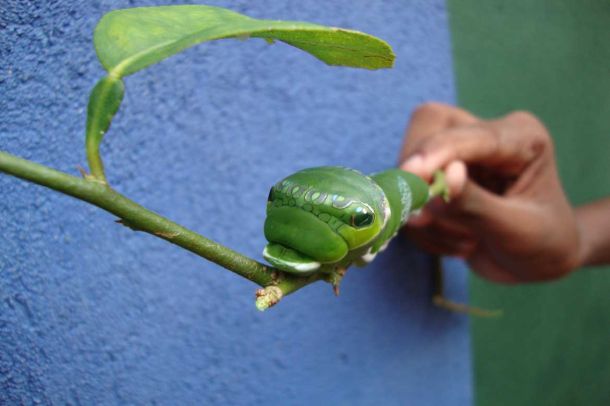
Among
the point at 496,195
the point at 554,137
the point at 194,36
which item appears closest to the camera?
the point at 194,36

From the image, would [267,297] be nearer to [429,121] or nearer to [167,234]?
[167,234]

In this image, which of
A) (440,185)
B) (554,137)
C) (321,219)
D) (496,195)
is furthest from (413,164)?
(554,137)

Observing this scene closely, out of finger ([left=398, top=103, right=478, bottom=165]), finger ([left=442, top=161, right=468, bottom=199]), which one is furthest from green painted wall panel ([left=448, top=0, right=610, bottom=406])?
finger ([left=442, top=161, right=468, bottom=199])

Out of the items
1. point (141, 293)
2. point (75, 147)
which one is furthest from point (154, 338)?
point (75, 147)

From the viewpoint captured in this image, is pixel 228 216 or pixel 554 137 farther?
pixel 554 137

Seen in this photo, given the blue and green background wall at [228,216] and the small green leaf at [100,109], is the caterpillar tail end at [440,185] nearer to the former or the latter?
the blue and green background wall at [228,216]

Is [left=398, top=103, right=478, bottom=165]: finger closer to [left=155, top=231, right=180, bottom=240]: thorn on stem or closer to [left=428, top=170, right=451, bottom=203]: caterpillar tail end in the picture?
[left=428, top=170, right=451, bottom=203]: caterpillar tail end
